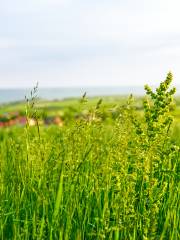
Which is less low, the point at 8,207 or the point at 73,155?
the point at 73,155

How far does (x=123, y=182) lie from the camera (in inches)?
111

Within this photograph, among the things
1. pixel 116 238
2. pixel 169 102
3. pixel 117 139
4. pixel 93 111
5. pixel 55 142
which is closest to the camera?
pixel 116 238

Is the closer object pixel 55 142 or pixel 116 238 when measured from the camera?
pixel 116 238

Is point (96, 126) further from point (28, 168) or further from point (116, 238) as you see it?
point (116, 238)

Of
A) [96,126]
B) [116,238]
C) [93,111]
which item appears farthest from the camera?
[96,126]

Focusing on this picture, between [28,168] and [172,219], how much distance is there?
0.98 meters

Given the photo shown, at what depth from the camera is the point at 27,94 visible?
2.91 meters

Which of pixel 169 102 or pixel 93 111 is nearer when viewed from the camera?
pixel 169 102

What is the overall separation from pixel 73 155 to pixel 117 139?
0.29 meters

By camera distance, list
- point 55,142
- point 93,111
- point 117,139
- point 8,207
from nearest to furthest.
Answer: point 117,139 < point 8,207 < point 93,111 < point 55,142

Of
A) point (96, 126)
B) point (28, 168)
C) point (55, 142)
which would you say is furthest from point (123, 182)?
point (55, 142)

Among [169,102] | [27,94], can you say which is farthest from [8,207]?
[169,102]

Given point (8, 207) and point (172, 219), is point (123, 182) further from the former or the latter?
point (8, 207)

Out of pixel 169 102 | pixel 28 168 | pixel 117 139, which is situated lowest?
pixel 28 168
